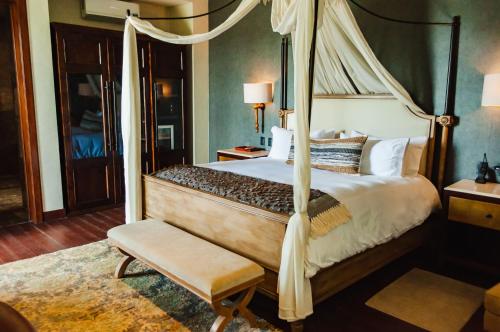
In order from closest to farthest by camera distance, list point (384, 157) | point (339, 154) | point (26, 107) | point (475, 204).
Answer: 1. point (475, 204)
2. point (384, 157)
3. point (339, 154)
4. point (26, 107)

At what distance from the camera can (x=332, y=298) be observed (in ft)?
9.32

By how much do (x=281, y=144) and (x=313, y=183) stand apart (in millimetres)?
1381

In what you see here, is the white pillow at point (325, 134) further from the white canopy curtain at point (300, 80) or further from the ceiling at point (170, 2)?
the ceiling at point (170, 2)

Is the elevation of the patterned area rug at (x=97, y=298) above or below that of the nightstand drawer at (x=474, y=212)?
below

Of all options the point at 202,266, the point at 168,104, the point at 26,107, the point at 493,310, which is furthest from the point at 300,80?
the point at 168,104

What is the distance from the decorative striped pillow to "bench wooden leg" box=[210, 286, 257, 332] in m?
1.58

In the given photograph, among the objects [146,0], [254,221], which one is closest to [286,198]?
[254,221]

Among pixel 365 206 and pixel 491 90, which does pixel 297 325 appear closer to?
pixel 365 206

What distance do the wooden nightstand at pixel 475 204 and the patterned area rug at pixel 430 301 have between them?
1.63ft

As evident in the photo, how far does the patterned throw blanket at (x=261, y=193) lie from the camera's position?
2416 millimetres

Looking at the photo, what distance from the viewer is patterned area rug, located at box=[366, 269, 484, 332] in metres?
2.54

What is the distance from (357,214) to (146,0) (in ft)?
14.2

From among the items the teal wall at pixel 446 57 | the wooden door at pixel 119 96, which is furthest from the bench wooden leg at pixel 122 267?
the teal wall at pixel 446 57

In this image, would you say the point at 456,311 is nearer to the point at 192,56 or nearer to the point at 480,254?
the point at 480,254
